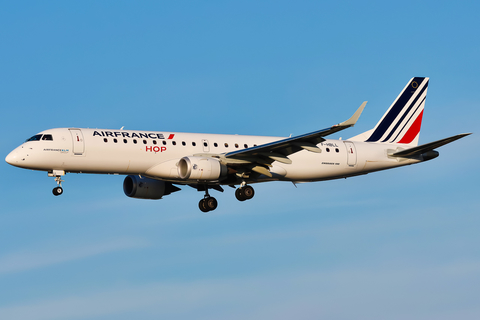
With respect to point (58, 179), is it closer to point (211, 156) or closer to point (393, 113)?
point (211, 156)

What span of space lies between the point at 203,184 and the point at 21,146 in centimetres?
Answer: 1206

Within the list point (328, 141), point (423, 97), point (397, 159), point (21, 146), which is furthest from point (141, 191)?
point (423, 97)

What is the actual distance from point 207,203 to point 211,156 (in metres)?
4.28

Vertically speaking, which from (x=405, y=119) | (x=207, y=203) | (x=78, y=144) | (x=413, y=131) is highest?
(x=405, y=119)

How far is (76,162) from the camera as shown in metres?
40.9

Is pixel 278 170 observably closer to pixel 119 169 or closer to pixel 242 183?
pixel 242 183

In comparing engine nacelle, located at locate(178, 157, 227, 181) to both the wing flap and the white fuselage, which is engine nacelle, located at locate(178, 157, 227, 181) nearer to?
the white fuselage

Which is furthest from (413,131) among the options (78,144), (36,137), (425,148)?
(36,137)

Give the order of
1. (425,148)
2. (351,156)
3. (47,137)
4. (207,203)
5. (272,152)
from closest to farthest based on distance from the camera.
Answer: (47,137)
(272,152)
(425,148)
(207,203)
(351,156)

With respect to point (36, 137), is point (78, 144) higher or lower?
lower

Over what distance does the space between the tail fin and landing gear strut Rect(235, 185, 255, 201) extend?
10.5 m

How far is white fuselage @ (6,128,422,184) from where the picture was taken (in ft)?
133

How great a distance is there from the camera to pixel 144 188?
155 feet

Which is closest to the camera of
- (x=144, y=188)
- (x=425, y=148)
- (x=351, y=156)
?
(x=425, y=148)
